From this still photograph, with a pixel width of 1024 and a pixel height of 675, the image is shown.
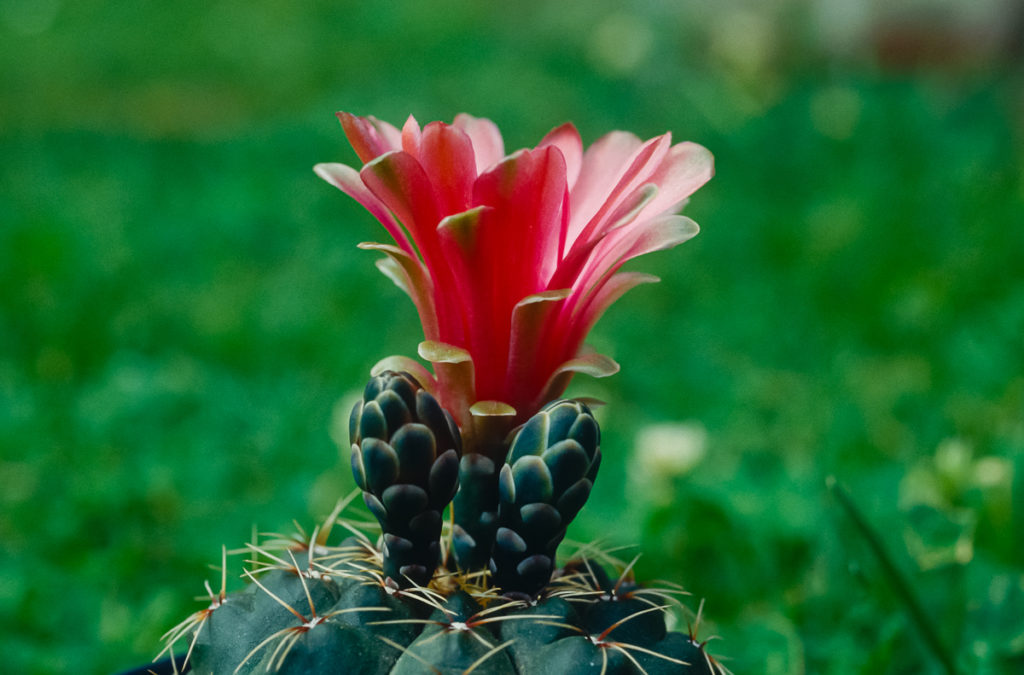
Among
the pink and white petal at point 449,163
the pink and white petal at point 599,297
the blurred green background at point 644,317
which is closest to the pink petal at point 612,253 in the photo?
the pink and white petal at point 599,297

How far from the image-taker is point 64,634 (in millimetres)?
1231

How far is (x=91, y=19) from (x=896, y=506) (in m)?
5.06

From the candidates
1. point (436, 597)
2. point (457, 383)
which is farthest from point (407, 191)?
point (436, 597)

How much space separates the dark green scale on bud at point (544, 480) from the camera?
63cm

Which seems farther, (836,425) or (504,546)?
(836,425)

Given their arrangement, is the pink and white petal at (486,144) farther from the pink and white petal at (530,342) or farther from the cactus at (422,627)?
the cactus at (422,627)

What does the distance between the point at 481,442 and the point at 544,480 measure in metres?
0.09

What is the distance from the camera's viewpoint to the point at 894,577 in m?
0.88

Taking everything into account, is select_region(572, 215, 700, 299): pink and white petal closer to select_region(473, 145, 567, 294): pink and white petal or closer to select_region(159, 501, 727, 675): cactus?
select_region(473, 145, 567, 294): pink and white petal

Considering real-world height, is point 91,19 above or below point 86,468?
above

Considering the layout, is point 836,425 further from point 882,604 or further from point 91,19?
point 91,19

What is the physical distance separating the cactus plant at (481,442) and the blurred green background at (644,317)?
24 cm

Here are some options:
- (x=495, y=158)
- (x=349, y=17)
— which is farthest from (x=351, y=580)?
(x=349, y=17)

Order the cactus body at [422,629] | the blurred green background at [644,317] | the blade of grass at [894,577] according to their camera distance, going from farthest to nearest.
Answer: the blurred green background at [644,317], the blade of grass at [894,577], the cactus body at [422,629]
